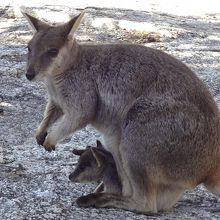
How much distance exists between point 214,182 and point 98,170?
891 millimetres

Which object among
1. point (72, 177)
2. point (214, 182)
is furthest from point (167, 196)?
point (72, 177)

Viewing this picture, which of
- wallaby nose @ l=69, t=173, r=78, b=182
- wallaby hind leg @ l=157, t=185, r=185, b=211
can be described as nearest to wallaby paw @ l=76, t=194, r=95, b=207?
wallaby nose @ l=69, t=173, r=78, b=182

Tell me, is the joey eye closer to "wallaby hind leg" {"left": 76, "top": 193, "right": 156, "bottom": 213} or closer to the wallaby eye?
"wallaby hind leg" {"left": 76, "top": 193, "right": 156, "bottom": 213}

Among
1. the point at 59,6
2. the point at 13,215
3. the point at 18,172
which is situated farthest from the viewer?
the point at 59,6

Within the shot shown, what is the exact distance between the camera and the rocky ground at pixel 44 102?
4.73m

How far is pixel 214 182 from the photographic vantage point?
4605 millimetres

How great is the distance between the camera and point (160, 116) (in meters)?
4.55

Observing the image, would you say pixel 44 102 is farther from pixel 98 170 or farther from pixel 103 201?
pixel 103 201

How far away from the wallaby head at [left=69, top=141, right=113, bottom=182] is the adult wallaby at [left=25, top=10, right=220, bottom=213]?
0.12 metres

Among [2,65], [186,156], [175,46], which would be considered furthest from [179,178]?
[175,46]

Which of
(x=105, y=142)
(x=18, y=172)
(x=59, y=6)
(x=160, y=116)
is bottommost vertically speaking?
(x=59, y=6)

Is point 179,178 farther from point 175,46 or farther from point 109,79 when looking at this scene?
point 175,46

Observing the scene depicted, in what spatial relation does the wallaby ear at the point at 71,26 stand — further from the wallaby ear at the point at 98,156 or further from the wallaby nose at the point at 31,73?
the wallaby ear at the point at 98,156

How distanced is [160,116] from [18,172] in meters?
1.42
